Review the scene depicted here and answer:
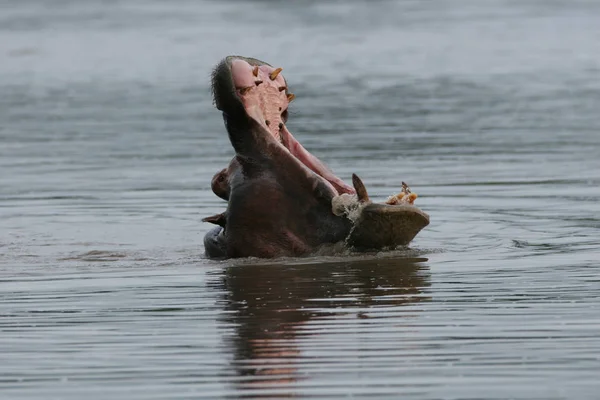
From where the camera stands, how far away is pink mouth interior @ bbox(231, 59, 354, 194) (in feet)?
28.8

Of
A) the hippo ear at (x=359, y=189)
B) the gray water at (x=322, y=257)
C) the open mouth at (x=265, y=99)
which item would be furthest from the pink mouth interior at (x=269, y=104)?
the gray water at (x=322, y=257)

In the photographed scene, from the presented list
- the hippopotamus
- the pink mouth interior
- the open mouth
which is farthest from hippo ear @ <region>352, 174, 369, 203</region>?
the pink mouth interior

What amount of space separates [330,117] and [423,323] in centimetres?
1570

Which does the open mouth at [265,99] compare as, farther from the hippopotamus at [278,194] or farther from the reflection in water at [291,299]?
the reflection in water at [291,299]

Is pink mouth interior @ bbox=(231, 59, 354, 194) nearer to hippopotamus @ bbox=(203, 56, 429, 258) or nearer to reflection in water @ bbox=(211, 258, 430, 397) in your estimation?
hippopotamus @ bbox=(203, 56, 429, 258)

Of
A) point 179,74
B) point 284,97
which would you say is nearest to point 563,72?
point 179,74

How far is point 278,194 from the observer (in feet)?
28.9

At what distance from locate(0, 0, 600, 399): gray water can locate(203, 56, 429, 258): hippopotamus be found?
0.56 feet

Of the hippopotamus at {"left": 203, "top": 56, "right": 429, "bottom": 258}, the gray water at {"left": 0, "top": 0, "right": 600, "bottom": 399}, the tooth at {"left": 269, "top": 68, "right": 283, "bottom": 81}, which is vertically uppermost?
the tooth at {"left": 269, "top": 68, "right": 283, "bottom": 81}

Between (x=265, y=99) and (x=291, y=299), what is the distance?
5.27ft

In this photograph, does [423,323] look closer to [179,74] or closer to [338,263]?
[338,263]

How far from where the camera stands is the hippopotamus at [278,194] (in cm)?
867

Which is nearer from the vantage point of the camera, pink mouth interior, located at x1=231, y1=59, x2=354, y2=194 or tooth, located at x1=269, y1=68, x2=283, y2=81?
pink mouth interior, located at x1=231, y1=59, x2=354, y2=194

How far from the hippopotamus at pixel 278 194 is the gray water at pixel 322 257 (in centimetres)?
17
